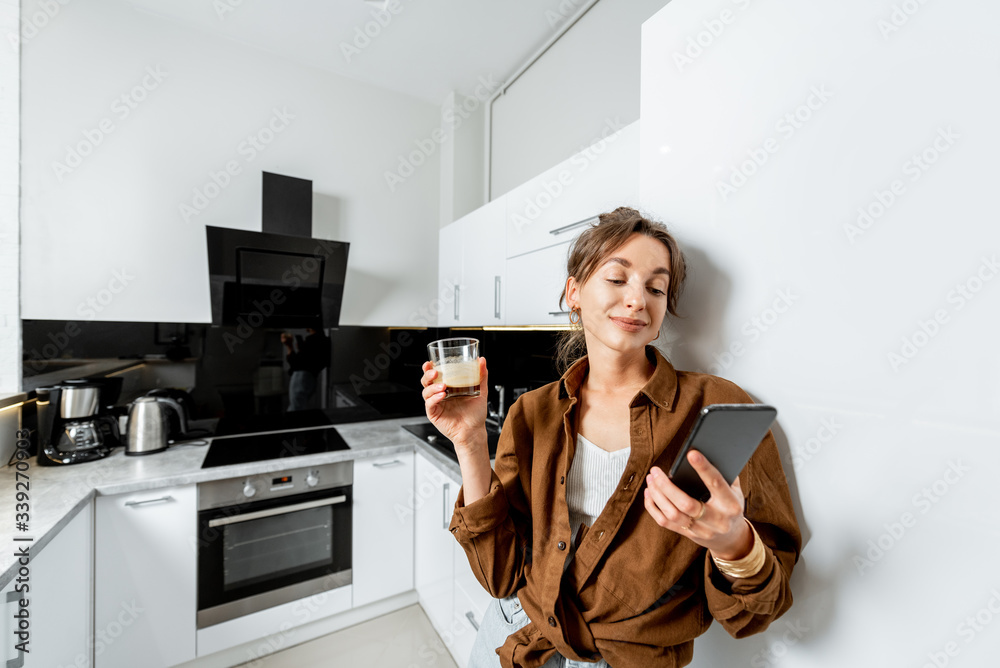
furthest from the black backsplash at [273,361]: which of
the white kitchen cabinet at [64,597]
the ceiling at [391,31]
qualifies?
the ceiling at [391,31]

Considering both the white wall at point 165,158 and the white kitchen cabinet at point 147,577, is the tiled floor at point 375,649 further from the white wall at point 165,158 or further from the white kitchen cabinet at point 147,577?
the white wall at point 165,158

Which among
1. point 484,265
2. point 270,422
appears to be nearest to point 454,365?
point 484,265

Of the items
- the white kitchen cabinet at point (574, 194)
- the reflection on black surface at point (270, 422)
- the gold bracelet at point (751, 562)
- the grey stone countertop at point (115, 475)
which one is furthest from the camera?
the reflection on black surface at point (270, 422)

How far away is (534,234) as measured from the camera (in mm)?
1781

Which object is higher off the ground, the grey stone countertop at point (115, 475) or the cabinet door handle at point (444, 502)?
the grey stone countertop at point (115, 475)

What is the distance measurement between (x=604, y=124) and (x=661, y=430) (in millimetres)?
1746

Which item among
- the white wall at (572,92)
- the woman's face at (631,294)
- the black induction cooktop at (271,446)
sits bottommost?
the black induction cooktop at (271,446)

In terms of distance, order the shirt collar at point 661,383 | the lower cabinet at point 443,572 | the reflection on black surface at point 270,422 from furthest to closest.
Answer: the reflection on black surface at point 270,422 < the lower cabinet at point 443,572 < the shirt collar at point 661,383

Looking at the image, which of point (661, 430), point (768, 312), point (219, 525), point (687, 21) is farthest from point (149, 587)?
point (687, 21)

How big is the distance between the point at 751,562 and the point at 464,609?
5.00 ft

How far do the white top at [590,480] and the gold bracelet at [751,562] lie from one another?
22 centimetres

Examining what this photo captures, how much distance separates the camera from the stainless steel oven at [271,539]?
70.1 inches

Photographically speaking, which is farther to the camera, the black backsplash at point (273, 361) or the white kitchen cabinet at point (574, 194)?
the black backsplash at point (273, 361)

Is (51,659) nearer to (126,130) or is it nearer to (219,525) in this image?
(219,525)
